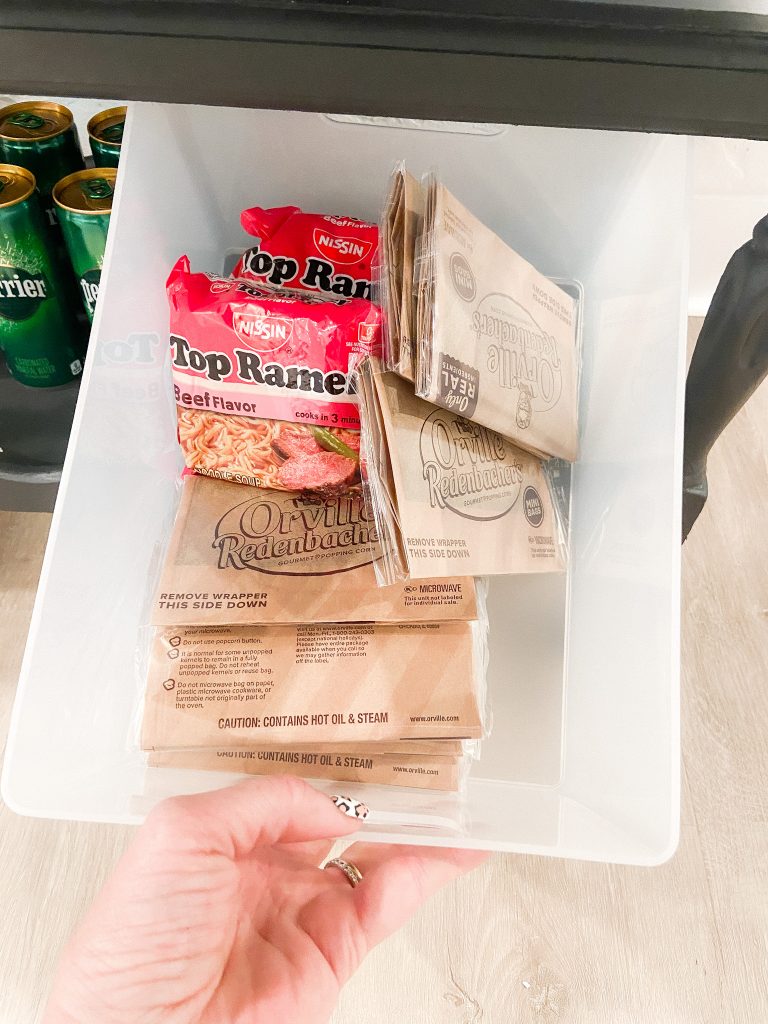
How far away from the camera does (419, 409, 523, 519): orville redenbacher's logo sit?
714 millimetres

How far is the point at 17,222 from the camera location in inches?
29.8

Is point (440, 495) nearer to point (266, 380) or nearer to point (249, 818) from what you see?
point (266, 380)

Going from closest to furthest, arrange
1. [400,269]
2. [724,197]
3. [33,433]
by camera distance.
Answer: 1. [400,269]
2. [33,433]
3. [724,197]

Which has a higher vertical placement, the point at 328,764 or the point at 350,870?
the point at 328,764

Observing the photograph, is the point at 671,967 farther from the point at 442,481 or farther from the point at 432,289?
the point at 432,289

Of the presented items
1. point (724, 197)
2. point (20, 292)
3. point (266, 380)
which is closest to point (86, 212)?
point (20, 292)

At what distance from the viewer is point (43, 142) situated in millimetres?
812

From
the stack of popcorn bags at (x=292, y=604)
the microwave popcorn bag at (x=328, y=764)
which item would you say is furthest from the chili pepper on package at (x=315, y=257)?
the microwave popcorn bag at (x=328, y=764)

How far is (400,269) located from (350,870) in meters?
0.56

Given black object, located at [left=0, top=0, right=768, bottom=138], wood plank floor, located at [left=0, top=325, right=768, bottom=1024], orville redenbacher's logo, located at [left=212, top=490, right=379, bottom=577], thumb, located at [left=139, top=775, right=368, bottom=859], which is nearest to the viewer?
black object, located at [left=0, top=0, right=768, bottom=138]

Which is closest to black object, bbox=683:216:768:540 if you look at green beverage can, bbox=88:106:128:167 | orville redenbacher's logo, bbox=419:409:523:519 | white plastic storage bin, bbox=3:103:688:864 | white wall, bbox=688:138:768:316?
white plastic storage bin, bbox=3:103:688:864

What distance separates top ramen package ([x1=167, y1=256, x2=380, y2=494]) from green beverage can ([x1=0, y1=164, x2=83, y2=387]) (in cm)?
16

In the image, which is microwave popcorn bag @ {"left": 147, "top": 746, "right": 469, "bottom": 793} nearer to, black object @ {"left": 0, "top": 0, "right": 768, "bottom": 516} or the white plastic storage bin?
the white plastic storage bin

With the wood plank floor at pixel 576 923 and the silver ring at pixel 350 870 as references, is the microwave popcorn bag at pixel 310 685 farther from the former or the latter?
the wood plank floor at pixel 576 923
